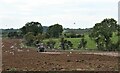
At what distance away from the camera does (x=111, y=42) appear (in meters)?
50.1

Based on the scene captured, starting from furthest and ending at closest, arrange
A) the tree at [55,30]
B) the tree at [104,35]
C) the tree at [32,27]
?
1. the tree at [32,27]
2. the tree at [55,30]
3. the tree at [104,35]

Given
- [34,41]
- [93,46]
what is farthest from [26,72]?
[34,41]

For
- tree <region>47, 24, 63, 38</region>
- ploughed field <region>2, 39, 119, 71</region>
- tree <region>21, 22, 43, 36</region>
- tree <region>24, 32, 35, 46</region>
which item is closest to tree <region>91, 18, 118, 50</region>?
tree <region>24, 32, 35, 46</region>

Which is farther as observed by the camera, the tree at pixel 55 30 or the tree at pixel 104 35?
the tree at pixel 55 30

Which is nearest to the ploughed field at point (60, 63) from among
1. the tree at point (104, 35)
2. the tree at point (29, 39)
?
the tree at point (104, 35)

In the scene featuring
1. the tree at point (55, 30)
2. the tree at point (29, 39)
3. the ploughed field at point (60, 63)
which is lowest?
the ploughed field at point (60, 63)

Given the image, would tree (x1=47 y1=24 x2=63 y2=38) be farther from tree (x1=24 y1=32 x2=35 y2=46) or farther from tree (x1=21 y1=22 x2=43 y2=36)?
tree (x1=24 y1=32 x2=35 y2=46)

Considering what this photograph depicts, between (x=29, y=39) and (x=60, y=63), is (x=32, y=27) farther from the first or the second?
(x=60, y=63)

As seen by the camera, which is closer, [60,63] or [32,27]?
[60,63]

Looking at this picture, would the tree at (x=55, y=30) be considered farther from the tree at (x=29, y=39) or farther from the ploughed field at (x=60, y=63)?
the ploughed field at (x=60, y=63)

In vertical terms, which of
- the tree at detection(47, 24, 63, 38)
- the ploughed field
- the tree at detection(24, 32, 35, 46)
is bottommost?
the ploughed field

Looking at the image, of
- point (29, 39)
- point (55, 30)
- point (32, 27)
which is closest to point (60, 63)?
point (29, 39)

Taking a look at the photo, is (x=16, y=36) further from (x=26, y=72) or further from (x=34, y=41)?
(x=26, y=72)

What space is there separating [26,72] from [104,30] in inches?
1360
